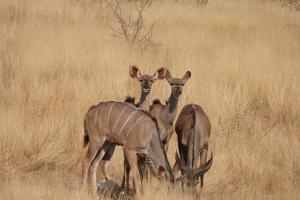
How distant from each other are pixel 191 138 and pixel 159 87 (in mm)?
2953

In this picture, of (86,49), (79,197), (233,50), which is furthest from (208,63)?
(79,197)

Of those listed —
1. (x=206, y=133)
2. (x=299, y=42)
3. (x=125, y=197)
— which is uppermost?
(x=299, y=42)

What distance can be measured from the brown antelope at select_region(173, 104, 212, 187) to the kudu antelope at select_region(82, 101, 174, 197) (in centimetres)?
29

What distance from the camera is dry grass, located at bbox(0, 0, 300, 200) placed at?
6.77m

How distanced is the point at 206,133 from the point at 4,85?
3.48 meters

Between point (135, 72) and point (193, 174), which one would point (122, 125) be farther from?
point (135, 72)

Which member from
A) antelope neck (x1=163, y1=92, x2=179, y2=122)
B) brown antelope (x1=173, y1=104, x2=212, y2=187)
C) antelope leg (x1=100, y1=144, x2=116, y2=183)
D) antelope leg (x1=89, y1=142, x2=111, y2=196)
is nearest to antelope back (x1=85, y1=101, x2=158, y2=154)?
antelope leg (x1=89, y1=142, x2=111, y2=196)

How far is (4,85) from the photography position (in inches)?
349

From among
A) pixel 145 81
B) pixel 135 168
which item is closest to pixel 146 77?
pixel 145 81

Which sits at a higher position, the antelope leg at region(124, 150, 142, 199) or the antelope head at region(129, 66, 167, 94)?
the antelope head at region(129, 66, 167, 94)

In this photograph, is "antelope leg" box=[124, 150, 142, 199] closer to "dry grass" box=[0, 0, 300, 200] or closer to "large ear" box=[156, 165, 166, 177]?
"dry grass" box=[0, 0, 300, 200]

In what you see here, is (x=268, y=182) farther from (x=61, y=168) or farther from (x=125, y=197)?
(x=61, y=168)

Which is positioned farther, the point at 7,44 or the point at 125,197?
the point at 7,44

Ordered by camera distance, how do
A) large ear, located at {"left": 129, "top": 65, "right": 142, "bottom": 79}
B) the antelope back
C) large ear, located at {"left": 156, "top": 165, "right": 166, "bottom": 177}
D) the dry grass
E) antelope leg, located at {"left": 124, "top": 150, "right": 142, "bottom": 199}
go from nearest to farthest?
large ear, located at {"left": 156, "top": 165, "right": 166, "bottom": 177} < antelope leg, located at {"left": 124, "top": 150, "right": 142, "bottom": 199} < the antelope back < the dry grass < large ear, located at {"left": 129, "top": 65, "right": 142, "bottom": 79}
